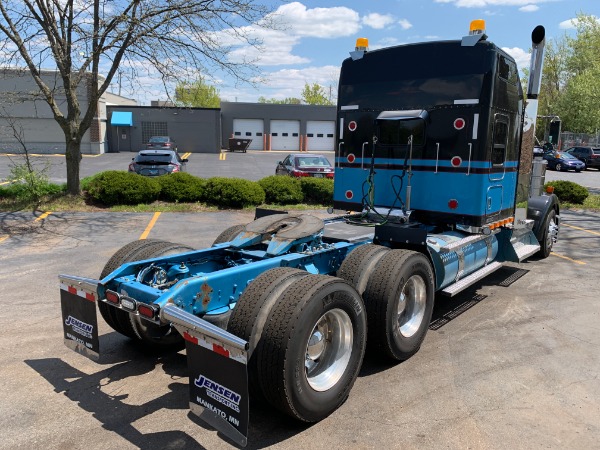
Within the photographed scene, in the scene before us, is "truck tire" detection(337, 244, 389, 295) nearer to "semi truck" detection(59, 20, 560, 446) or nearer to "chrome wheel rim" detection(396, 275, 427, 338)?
"semi truck" detection(59, 20, 560, 446)

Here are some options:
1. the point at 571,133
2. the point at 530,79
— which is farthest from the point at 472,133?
the point at 571,133

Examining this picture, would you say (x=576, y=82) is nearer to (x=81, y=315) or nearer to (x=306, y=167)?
(x=306, y=167)

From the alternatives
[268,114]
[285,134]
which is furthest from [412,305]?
[285,134]

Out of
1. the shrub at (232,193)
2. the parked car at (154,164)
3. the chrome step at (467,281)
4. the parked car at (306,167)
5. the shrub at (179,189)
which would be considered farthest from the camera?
the parked car at (306,167)

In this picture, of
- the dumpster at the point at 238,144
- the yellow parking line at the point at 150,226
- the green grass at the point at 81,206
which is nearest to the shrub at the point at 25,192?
the green grass at the point at 81,206

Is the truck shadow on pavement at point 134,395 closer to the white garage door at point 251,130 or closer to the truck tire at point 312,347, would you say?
the truck tire at point 312,347

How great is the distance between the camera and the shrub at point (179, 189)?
14.0m

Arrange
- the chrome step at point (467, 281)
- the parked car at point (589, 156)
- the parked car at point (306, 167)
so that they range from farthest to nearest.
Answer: the parked car at point (589, 156) → the parked car at point (306, 167) → the chrome step at point (467, 281)

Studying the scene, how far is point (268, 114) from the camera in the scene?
171 feet

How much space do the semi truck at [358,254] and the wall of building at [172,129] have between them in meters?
38.9

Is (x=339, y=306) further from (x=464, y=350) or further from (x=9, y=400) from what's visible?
(x=9, y=400)

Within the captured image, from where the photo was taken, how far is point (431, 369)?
4496 mm

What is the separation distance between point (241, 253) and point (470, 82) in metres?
3.37

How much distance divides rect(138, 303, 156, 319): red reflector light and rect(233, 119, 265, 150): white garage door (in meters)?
49.7
